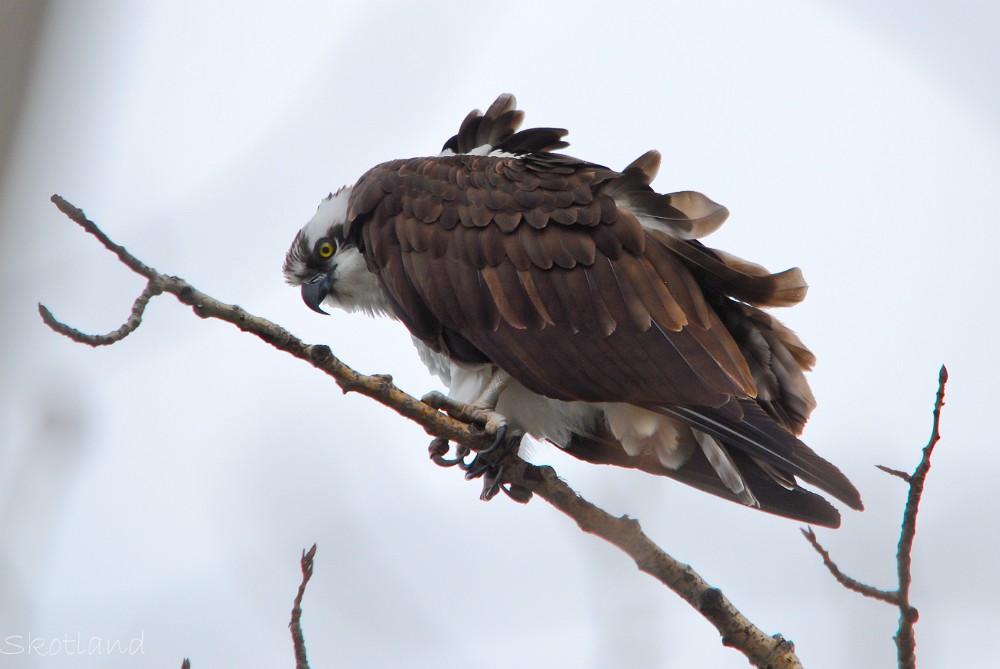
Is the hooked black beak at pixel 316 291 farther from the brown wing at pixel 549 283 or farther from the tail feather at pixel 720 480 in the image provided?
the tail feather at pixel 720 480

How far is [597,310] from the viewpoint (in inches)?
173

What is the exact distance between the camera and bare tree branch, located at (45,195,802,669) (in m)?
3.28

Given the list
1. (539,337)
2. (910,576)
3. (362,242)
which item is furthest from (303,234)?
(910,576)

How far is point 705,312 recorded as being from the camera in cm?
439

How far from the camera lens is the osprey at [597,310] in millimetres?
4273

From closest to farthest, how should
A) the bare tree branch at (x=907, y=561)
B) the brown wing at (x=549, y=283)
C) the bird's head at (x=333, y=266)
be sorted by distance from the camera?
the bare tree branch at (x=907, y=561) → the brown wing at (x=549, y=283) → the bird's head at (x=333, y=266)

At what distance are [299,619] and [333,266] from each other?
253cm

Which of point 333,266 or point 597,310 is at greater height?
point 333,266

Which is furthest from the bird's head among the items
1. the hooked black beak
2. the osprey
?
the osprey

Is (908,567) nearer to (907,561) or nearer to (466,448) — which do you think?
(907,561)

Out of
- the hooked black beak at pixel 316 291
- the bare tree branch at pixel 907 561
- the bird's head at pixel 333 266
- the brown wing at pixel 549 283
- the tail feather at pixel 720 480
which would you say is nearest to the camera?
the bare tree branch at pixel 907 561

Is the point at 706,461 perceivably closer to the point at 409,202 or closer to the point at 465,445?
the point at 465,445

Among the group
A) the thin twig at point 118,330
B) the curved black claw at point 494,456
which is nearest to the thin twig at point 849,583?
the curved black claw at point 494,456

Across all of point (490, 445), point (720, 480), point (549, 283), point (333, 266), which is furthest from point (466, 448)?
point (333, 266)
